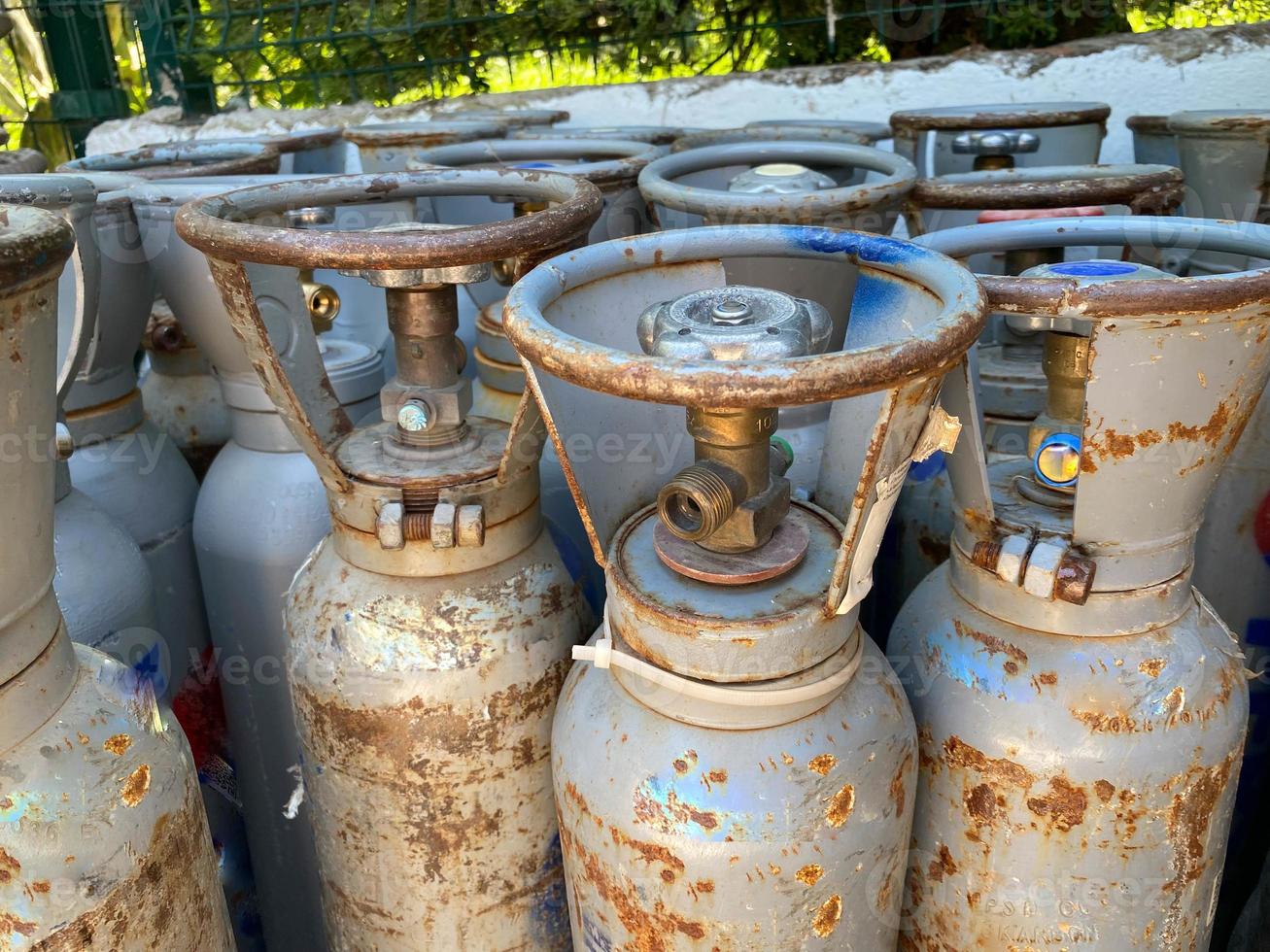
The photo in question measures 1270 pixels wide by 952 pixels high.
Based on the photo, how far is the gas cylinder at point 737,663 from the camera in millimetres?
799

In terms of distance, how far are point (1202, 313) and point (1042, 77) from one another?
59.5 inches

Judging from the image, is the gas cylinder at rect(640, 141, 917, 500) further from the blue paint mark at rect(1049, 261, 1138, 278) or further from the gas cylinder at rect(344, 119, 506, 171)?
the gas cylinder at rect(344, 119, 506, 171)

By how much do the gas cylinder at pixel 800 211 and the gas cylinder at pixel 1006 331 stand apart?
0.08m

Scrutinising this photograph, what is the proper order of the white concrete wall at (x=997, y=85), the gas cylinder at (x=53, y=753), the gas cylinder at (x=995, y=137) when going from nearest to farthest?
the gas cylinder at (x=53, y=753) < the gas cylinder at (x=995, y=137) < the white concrete wall at (x=997, y=85)

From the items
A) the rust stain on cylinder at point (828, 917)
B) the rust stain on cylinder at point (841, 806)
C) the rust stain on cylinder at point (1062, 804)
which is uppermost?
the rust stain on cylinder at point (841, 806)

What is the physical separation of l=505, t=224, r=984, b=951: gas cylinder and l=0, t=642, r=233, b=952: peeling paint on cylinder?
31 centimetres

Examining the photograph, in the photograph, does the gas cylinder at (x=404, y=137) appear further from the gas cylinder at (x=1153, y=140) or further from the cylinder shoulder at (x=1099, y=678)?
the cylinder shoulder at (x=1099, y=678)

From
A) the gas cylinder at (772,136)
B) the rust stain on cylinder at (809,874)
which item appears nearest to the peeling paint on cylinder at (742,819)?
the rust stain on cylinder at (809,874)

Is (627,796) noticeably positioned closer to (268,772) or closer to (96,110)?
(268,772)

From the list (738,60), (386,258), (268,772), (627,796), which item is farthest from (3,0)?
(627,796)

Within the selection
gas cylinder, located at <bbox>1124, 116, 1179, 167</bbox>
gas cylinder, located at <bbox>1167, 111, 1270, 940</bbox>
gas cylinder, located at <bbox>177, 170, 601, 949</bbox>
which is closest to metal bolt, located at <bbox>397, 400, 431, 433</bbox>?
gas cylinder, located at <bbox>177, 170, 601, 949</bbox>

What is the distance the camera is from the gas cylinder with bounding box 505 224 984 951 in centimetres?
80

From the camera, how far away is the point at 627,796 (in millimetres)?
836

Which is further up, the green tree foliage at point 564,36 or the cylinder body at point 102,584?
the green tree foliage at point 564,36
